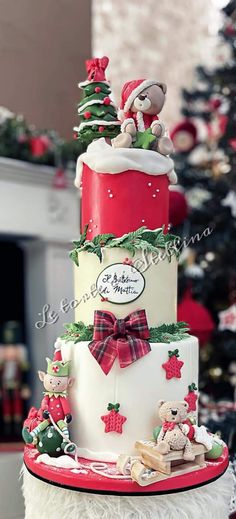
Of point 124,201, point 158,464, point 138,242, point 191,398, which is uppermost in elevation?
point 124,201

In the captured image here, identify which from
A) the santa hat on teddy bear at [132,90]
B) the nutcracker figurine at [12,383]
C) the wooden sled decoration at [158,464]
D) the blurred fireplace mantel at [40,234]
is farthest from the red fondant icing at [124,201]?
the nutcracker figurine at [12,383]

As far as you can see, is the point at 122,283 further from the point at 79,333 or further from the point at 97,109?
the point at 97,109


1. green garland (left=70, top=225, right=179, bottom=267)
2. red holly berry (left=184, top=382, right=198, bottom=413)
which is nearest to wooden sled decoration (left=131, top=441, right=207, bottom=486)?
red holly berry (left=184, top=382, right=198, bottom=413)

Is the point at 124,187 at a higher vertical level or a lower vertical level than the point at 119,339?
higher

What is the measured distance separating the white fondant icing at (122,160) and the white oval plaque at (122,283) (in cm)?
29

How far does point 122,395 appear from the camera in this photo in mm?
1509

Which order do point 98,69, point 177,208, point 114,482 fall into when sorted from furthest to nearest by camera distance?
point 177,208 < point 98,69 < point 114,482

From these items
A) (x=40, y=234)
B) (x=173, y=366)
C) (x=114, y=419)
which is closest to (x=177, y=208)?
(x=40, y=234)

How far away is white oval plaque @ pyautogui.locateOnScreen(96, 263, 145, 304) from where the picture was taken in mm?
1559

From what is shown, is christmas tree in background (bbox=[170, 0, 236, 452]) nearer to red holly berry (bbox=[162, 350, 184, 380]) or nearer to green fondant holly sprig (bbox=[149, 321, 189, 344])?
green fondant holly sprig (bbox=[149, 321, 189, 344])

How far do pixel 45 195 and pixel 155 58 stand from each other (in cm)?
211

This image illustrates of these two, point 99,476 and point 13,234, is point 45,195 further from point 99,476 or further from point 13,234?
point 99,476

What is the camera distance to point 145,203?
1.61 m

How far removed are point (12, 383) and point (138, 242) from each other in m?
2.09
